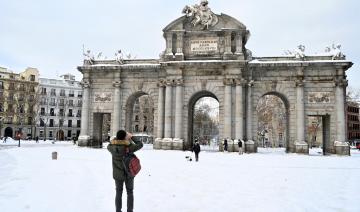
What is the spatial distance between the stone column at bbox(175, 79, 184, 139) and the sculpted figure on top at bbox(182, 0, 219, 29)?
19.4 ft

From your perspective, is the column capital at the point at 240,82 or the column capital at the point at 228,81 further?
the column capital at the point at 228,81

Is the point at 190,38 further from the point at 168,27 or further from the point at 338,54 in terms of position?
the point at 338,54

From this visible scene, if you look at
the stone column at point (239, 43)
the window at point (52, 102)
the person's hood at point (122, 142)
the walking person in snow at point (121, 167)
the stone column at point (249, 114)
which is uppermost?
the stone column at point (239, 43)

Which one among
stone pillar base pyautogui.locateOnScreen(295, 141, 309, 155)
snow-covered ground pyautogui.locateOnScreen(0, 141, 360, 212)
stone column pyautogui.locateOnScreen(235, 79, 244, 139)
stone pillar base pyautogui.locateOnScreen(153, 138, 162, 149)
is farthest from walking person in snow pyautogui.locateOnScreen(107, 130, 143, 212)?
stone pillar base pyautogui.locateOnScreen(295, 141, 309, 155)

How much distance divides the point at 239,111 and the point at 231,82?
2.78 m

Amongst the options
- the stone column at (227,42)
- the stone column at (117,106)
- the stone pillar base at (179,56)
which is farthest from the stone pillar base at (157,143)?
the stone column at (227,42)

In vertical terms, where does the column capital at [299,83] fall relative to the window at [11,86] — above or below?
below

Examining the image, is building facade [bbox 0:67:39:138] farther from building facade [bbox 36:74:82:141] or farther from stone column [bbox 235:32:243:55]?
stone column [bbox 235:32:243:55]

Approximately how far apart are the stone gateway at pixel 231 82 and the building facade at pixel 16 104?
147 feet

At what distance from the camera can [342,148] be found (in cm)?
3177

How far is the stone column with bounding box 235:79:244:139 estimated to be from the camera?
3259 cm

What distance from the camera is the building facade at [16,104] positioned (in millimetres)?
74219

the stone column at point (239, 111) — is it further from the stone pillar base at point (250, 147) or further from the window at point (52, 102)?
the window at point (52, 102)

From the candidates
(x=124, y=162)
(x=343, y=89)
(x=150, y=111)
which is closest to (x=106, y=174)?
(x=124, y=162)
